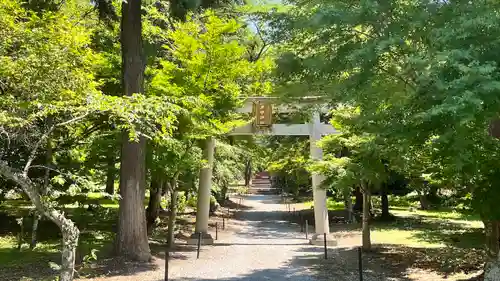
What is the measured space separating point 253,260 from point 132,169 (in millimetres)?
4599

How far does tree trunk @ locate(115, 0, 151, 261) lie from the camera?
1265 cm

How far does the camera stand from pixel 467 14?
6582 mm

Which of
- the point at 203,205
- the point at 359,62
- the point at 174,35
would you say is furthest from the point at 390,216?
the point at 359,62

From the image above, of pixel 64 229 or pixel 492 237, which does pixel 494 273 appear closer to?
pixel 492 237

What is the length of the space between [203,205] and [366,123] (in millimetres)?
11973

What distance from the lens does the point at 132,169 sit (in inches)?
500

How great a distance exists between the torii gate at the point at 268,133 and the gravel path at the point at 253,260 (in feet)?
3.32

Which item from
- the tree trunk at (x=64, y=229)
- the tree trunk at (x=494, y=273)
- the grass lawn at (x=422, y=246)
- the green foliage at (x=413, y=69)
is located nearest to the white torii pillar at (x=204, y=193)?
the grass lawn at (x=422, y=246)

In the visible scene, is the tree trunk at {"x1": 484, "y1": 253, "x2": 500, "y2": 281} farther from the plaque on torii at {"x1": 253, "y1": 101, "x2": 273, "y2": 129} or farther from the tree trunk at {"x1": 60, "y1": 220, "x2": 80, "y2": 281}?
the plaque on torii at {"x1": 253, "y1": 101, "x2": 273, "y2": 129}

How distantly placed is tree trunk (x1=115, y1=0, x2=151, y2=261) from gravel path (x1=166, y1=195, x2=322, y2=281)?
4.41ft

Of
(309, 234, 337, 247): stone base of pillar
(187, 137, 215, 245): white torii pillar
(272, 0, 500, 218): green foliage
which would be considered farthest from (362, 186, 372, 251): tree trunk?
(272, 0, 500, 218): green foliage

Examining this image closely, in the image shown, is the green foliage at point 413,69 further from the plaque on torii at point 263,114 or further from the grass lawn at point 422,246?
the plaque on torii at point 263,114

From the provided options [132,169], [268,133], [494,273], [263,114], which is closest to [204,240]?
[268,133]

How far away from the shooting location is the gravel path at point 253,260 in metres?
11.3
